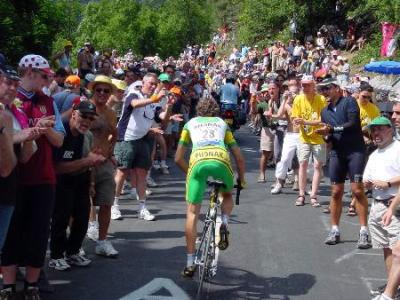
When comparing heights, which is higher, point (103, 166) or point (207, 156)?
point (207, 156)

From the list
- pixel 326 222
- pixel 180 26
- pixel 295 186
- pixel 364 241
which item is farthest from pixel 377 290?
pixel 180 26

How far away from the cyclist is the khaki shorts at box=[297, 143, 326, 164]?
385 cm

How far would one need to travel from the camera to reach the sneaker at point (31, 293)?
542cm

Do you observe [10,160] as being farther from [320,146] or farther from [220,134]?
[320,146]

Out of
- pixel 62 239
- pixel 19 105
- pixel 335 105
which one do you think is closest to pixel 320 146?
pixel 335 105

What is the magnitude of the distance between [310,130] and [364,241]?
2.70 metres

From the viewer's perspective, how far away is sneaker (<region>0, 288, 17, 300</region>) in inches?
205

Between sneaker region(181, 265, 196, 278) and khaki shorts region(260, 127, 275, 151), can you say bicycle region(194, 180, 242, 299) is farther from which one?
khaki shorts region(260, 127, 275, 151)

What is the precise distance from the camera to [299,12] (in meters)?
36.5

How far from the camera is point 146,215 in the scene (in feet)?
29.0

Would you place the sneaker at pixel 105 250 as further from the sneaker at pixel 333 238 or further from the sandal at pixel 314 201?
the sandal at pixel 314 201

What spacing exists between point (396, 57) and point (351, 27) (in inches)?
372

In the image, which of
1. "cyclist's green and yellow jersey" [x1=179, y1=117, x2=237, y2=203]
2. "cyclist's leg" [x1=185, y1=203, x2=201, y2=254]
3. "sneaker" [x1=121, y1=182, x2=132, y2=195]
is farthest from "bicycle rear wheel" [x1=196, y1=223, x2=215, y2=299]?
"sneaker" [x1=121, y1=182, x2=132, y2=195]

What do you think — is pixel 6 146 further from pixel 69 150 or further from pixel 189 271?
pixel 189 271
